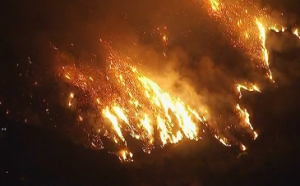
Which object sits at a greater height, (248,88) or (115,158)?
(248,88)

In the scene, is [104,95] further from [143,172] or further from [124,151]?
[143,172]

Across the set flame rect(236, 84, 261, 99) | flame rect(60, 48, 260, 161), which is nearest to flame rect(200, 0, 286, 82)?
flame rect(236, 84, 261, 99)

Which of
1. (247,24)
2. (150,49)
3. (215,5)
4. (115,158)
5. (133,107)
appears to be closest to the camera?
(115,158)

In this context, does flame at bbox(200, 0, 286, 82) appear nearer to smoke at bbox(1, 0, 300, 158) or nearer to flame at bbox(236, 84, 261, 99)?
smoke at bbox(1, 0, 300, 158)

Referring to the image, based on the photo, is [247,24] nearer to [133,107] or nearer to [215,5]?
[215,5]

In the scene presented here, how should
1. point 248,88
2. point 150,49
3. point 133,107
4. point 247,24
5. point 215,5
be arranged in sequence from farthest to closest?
point 247,24
point 215,5
point 248,88
point 150,49
point 133,107

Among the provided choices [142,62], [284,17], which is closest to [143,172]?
[142,62]

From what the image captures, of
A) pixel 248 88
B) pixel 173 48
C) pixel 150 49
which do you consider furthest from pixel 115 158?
pixel 248 88

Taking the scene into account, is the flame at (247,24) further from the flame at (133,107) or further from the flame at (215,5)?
the flame at (133,107)
